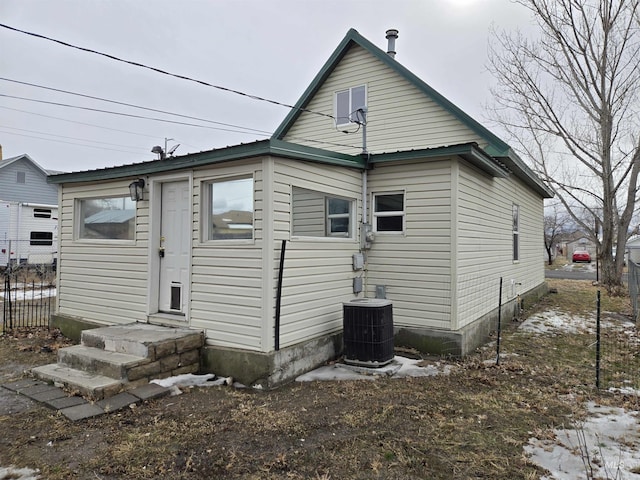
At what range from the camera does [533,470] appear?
328 centimetres

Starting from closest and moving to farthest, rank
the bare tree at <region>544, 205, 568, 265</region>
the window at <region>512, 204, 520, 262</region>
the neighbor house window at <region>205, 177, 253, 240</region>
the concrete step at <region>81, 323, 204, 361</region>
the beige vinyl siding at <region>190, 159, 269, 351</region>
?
the concrete step at <region>81, 323, 204, 361</region> → the beige vinyl siding at <region>190, 159, 269, 351</region> → the neighbor house window at <region>205, 177, 253, 240</region> → the window at <region>512, 204, 520, 262</region> → the bare tree at <region>544, 205, 568, 265</region>

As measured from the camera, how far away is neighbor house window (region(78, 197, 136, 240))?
7.07m

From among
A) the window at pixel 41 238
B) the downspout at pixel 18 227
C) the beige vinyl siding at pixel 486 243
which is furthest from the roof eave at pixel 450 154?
the window at pixel 41 238

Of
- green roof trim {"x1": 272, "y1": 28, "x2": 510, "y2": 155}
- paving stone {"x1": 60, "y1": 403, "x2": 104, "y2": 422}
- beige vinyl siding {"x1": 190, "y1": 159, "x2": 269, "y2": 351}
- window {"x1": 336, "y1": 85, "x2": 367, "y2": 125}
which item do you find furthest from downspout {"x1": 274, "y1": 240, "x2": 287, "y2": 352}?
window {"x1": 336, "y1": 85, "x2": 367, "y2": 125}

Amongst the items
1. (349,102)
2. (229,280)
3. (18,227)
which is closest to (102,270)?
(229,280)

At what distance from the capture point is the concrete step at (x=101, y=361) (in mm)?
4965

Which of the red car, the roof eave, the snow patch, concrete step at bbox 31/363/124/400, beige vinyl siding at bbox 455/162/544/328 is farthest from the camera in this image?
the red car

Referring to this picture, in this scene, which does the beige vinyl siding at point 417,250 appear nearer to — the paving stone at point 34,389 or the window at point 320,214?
the window at point 320,214

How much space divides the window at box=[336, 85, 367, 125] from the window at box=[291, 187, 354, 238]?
412cm

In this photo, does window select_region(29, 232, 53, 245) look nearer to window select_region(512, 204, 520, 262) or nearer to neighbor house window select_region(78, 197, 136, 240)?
neighbor house window select_region(78, 197, 136, 240)

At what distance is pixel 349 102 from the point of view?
35.1ft

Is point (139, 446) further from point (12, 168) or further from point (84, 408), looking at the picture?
point (12, 168)

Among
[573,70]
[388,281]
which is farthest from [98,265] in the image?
[573,70]

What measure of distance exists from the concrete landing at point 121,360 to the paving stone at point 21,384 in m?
0.09
